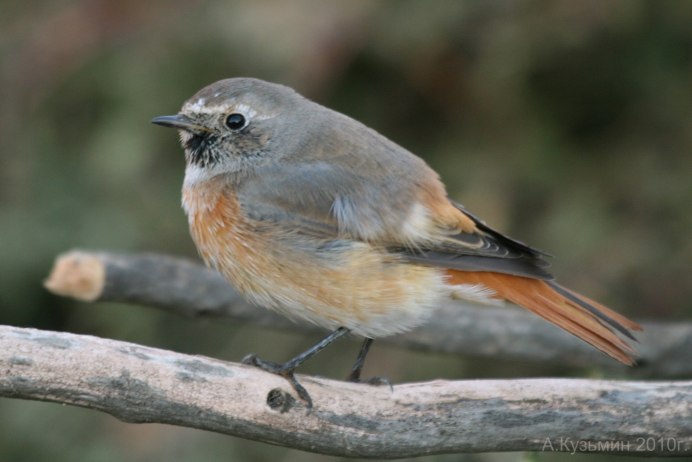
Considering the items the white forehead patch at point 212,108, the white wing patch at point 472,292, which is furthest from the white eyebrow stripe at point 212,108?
the white wing patch at point 472,292

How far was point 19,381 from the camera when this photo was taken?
3.29 m

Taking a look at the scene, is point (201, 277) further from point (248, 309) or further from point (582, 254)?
point (582, 254)

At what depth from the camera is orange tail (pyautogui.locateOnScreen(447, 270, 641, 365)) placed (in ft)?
13.3

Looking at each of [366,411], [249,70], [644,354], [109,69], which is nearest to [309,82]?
[249,70]

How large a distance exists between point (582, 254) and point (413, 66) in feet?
5.30

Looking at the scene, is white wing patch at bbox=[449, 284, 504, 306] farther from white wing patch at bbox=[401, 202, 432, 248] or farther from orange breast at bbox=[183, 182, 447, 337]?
white wing patch at bbox=[401, 202, 432, 248]

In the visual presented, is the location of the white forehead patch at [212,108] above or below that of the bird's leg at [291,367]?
above

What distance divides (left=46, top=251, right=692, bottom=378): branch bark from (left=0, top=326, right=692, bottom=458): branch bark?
1237mm

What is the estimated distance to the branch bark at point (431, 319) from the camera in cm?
486

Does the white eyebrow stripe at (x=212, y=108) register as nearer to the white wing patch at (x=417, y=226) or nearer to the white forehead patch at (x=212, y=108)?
the white forehead patch at (x=212, y=108)

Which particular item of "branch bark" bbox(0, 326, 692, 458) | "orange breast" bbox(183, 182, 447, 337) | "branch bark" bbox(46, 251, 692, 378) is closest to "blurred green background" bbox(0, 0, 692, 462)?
"branch bark" bbox(46, 251, 692, 378)

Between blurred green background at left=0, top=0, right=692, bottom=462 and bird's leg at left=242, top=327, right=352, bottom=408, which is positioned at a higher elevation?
blurred green background at left=0, top=0, right=692, bottom=462

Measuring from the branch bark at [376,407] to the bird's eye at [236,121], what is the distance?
1.29 metres

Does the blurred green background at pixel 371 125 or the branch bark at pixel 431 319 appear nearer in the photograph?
the branch bark at pixel 431 319
